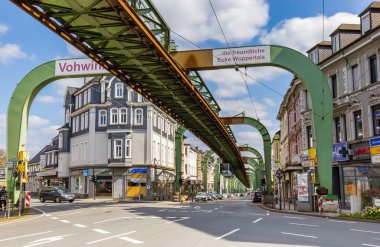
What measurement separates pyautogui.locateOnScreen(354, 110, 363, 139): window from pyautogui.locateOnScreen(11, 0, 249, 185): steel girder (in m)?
10.8

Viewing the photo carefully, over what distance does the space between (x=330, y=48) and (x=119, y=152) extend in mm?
32459

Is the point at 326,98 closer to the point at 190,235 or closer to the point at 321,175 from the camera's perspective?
the point at 321,175

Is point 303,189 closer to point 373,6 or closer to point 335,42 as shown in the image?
point 335,42

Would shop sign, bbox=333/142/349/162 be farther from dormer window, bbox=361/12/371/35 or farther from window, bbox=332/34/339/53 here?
dormer window, bbox=361/12/371/35

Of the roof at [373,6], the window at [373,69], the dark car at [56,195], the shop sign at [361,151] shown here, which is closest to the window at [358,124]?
the shop sign at [361,151]

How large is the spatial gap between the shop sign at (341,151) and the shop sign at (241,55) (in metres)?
10.4

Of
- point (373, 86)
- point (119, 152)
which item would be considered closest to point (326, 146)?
point (373, 86)

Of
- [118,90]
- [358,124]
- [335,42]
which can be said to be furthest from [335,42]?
[118,90]

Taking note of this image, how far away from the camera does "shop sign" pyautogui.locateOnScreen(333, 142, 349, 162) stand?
28.8 meters

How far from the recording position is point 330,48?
33.9 meters

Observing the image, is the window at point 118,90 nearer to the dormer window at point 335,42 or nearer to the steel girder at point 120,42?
the steel girder at point 120,42

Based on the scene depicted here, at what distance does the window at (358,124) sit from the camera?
28.0 m

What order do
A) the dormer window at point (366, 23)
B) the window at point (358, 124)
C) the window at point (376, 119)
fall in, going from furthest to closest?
the window at point (358, 124) → the dormer window at point (366, 23) → the window at point (376, 119)

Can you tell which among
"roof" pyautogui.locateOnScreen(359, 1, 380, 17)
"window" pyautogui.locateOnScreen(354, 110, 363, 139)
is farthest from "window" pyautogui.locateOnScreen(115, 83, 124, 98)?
"roof" pyautogui.locateOnScreen(359, 1, 380, 17)
